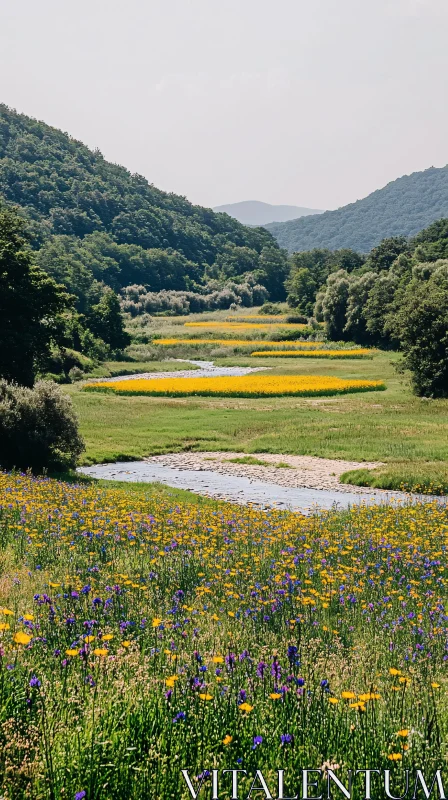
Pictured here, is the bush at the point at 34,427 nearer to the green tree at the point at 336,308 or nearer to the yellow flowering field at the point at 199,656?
the yellow flowering field at the point at 199,656

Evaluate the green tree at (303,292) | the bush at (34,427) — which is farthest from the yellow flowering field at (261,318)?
the bush at (34,427)

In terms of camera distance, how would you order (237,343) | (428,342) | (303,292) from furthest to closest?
(303,292) → (237,343) → (428,342)

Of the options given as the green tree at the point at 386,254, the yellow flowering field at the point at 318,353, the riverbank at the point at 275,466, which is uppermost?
the green tree at the point at 386,254

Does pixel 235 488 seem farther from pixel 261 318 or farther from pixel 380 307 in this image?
pixel 261 318

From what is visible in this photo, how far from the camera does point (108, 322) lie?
9031 cm

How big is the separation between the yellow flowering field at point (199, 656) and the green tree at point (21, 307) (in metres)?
18.9

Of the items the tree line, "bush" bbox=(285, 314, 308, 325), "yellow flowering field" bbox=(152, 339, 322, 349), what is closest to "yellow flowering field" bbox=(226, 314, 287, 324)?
"bush" bbox=(285, 314, 308, 325)

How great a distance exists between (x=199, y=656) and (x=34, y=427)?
858 inches

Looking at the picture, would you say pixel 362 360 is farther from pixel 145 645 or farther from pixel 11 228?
pixel 145 645

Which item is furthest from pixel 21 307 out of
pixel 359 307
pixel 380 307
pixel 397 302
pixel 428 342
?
pixel 359 307

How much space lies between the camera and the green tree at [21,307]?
3052 cm

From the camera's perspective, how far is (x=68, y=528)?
11.7 m

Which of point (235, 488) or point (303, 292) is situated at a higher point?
point (303, 292)

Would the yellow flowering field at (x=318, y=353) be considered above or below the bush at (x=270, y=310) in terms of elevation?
below
